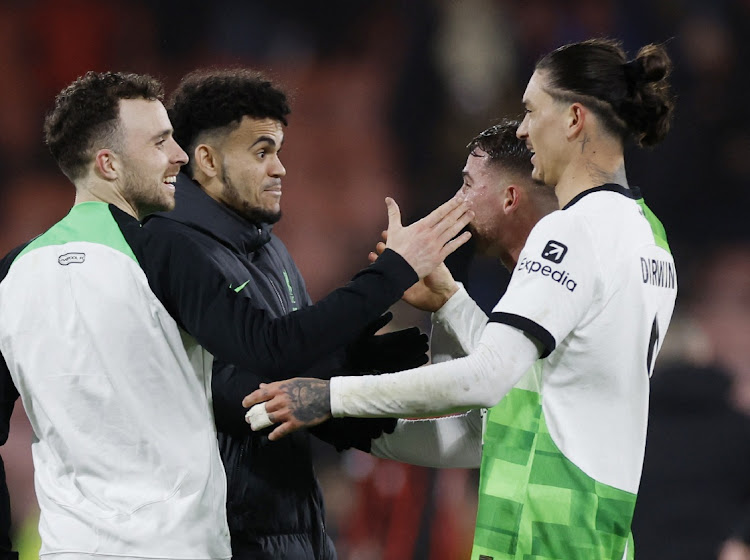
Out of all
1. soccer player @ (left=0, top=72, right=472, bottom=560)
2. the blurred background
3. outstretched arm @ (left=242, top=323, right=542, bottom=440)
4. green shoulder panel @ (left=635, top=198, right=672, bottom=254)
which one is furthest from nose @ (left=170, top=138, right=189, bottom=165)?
the blurred background

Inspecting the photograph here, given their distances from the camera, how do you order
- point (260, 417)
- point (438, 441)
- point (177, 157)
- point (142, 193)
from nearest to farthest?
point (260, 417) → point (142, 193) → point (177, 157) → point (438, 441)

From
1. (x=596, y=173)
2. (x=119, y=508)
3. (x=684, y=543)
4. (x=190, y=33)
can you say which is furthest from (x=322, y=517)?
(x=190, y=33)

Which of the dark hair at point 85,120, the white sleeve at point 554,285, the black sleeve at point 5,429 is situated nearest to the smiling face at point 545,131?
the white sleeve at point 554,285

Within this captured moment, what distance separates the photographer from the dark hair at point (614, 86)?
222 centimetres

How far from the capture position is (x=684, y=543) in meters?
4.74

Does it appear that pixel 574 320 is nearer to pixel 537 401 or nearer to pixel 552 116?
pixel 537 401

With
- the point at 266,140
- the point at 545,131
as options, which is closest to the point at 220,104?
the point at 266,140

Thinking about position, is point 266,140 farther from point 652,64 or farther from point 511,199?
point 652,64

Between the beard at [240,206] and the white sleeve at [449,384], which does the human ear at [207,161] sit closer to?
the beard at [240,206]

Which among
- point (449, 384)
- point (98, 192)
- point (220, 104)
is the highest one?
point (220, 104)

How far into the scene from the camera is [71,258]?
81.4 inches

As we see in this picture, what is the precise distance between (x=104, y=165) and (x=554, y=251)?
998 mm

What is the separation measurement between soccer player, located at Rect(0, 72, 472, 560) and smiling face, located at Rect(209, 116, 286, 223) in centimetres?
70

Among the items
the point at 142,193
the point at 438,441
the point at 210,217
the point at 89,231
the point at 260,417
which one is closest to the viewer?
the point at 89,231
